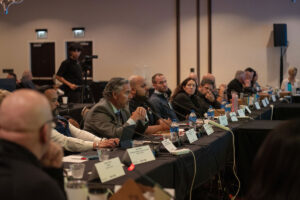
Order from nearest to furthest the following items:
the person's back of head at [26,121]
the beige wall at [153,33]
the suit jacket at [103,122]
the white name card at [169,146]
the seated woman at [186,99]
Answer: the person's back of head at [26,121]
the white name card at [169,146]
the suit jacket at [103,122]
the seated woman at [186,99]
the beige wall at [153,33]

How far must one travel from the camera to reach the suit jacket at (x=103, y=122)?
10.6ft

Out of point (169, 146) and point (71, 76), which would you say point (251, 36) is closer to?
point (71, 76)

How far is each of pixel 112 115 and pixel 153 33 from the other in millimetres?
7478

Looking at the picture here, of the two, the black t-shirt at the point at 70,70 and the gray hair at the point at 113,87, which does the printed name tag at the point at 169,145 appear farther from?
the black t-shirt at the point at 70,70

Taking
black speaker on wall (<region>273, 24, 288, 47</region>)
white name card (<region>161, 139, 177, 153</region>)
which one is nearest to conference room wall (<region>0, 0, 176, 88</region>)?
black speaker on wall (<region>273, 24, 288, 47</region>)

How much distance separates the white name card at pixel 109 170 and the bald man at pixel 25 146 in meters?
0.67

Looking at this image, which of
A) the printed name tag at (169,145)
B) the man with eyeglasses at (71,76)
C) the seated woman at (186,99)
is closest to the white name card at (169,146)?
the printed name tag at (169,145)

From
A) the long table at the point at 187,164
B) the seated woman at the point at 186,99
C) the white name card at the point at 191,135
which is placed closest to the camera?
the long table at the point at 187,164

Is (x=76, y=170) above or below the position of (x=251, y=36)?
below

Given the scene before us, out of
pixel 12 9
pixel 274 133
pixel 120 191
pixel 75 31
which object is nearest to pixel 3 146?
pixel 120 191

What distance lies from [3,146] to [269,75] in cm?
918

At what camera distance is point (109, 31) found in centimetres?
1087

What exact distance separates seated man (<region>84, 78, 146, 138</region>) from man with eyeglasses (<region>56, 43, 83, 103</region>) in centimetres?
310

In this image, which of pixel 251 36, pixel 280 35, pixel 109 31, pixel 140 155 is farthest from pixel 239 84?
pixel 140 155
